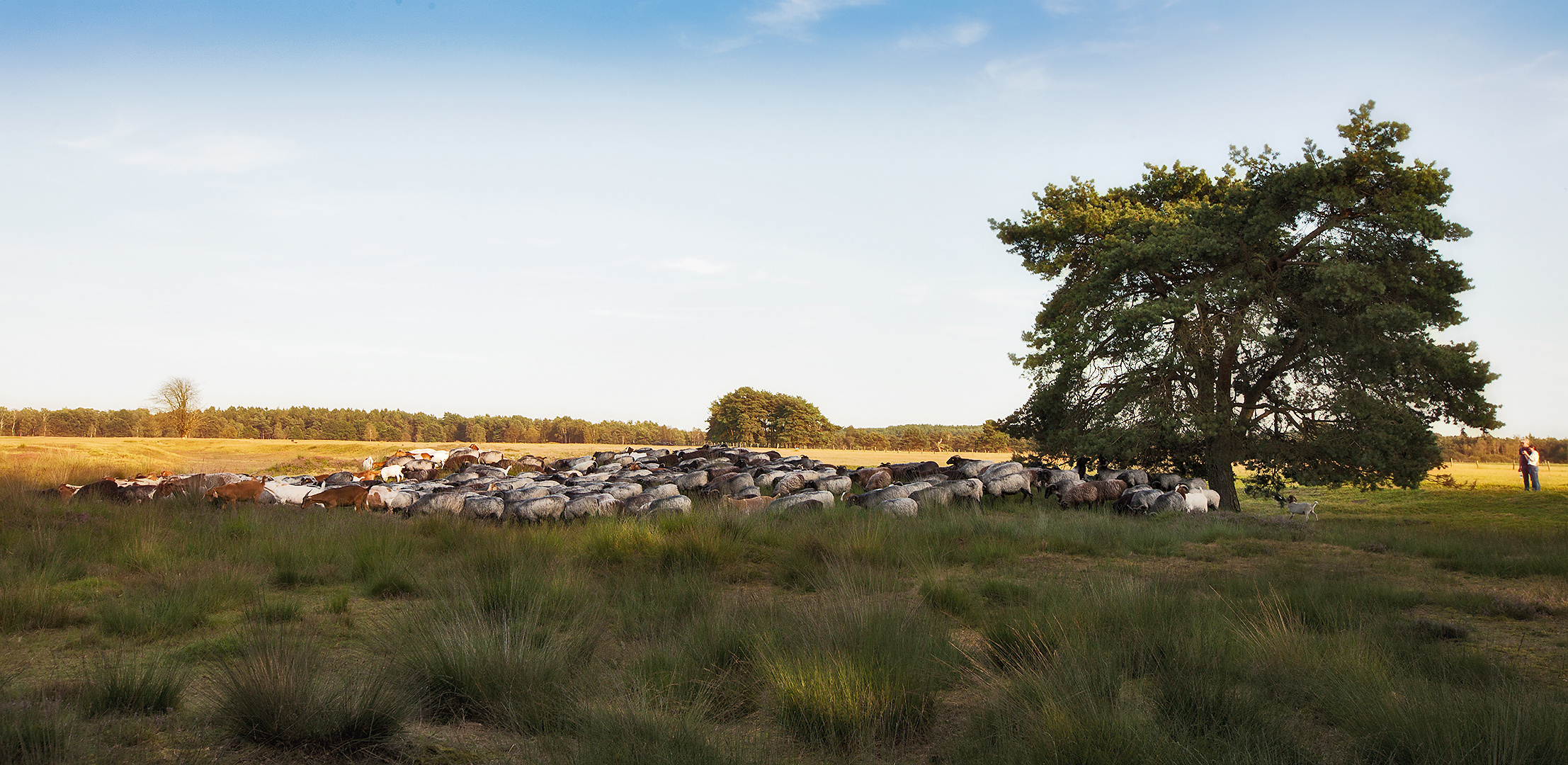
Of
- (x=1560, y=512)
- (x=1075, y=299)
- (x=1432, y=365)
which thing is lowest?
(x=1560, y=512)

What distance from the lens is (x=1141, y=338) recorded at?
20.1 metres

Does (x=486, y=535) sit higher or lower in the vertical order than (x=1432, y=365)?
lower

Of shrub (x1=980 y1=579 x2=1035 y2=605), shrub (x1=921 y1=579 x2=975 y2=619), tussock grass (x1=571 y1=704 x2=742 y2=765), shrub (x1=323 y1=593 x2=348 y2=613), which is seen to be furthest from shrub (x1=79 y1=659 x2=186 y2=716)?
shrub (x1=980 y1=579 x2=1035 y2=605)

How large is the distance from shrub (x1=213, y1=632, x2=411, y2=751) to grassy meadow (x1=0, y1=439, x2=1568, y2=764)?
16 mm

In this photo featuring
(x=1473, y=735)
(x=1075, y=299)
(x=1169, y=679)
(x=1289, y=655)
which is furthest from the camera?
(x=1075, y=299)

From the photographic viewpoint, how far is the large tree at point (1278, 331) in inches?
707

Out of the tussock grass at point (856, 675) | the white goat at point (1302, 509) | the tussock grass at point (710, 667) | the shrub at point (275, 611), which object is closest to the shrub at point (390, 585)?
the shrub at point (275, 611)

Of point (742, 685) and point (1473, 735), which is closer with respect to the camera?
point (1473, 735)

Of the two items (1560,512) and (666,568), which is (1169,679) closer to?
(666,568)

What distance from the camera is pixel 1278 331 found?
1961cm

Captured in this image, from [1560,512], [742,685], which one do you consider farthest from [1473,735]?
[1560,512]

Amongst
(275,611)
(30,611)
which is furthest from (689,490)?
(30,611)

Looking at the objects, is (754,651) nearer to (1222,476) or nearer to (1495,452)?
(1222,476)

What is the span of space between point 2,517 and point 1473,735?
17.3 meters
